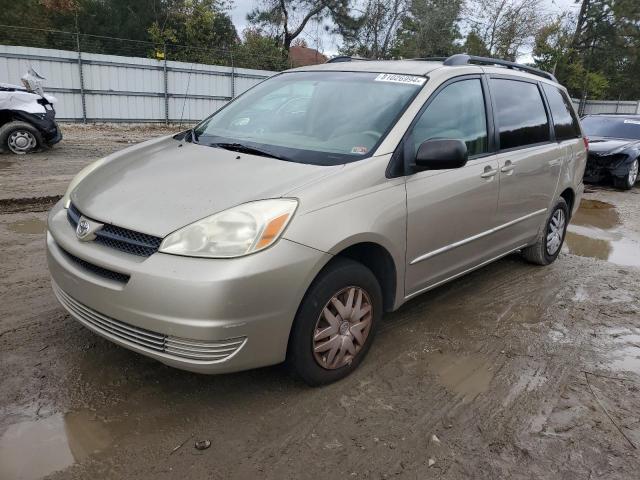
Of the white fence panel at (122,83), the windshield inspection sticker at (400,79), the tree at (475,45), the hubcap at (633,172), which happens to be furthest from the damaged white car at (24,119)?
the tree at (475,45)

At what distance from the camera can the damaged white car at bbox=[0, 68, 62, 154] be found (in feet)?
31.8

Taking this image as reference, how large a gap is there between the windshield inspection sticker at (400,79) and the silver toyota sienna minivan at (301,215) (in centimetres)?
2

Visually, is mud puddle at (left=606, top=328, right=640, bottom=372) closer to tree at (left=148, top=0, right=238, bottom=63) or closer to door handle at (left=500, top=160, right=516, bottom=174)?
door handle at (left=500, top=160, right=516, bottom=174)

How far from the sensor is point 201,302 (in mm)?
2254

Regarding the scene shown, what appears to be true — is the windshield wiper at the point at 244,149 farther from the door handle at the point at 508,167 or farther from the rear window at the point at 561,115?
the rear window at the point at 561,115

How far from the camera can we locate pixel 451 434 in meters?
2.57

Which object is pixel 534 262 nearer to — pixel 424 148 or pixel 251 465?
pixel 424 148

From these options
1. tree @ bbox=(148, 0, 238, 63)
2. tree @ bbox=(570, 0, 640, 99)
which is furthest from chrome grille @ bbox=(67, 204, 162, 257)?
tree @ bbox=(570, 0, 640, 99)

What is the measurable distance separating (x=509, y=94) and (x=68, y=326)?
3.71m

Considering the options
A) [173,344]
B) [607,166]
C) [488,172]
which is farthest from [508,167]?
[607,166]

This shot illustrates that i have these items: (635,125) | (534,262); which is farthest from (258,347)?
(635,125)

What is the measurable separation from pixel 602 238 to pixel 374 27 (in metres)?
27.1

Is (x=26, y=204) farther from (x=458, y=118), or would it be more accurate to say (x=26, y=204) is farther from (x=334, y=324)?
(x=458, y=118)

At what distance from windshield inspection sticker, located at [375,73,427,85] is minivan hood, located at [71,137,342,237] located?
983 mm
